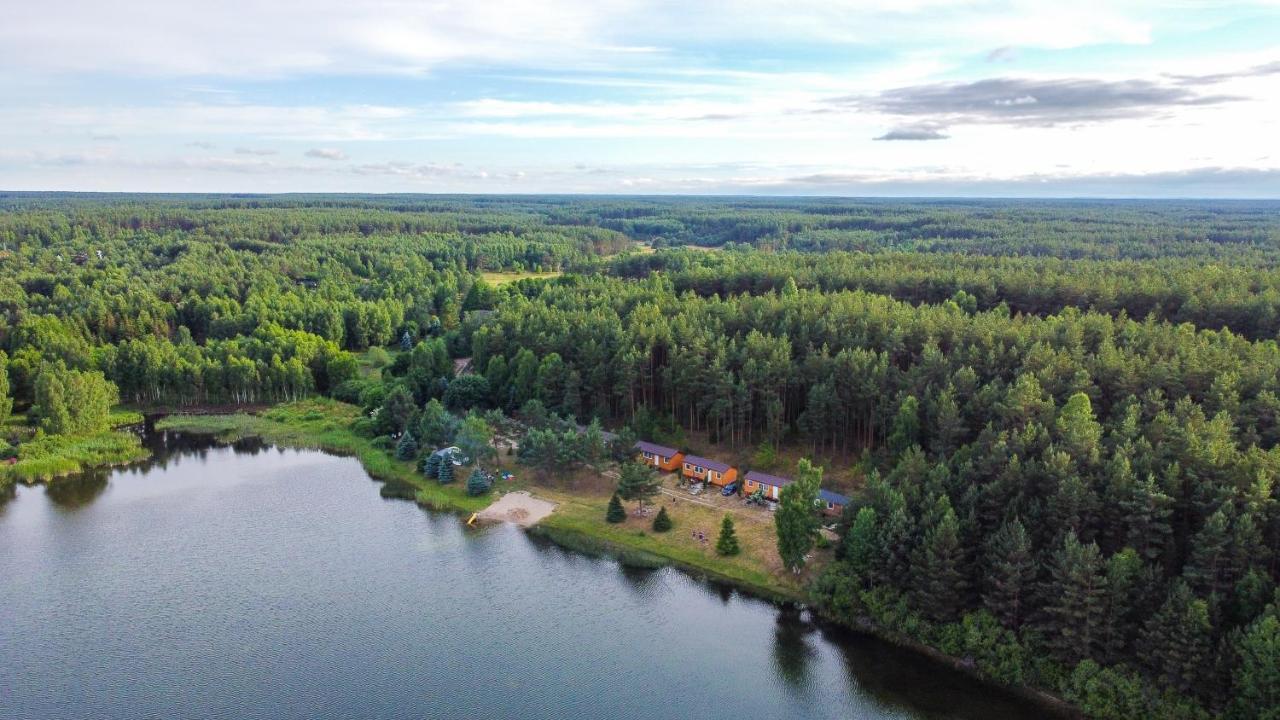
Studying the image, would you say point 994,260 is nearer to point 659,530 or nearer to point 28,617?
point 659,530

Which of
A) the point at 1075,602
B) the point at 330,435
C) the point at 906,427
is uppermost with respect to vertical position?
the point at 906,427

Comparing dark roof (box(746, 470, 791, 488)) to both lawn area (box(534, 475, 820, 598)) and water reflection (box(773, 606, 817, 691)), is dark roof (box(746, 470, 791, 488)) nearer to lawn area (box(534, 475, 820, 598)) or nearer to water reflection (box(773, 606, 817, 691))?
lawn area (box(534, 475, 820, 598))

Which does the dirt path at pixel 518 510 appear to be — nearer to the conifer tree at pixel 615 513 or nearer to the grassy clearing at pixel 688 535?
the grassy clearing at pixel 688 535

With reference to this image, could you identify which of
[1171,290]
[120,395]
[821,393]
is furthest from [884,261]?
[120,395]

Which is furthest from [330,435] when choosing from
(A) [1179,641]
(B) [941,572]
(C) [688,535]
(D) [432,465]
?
(A) [1179,641]

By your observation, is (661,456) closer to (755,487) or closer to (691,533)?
(755,487)

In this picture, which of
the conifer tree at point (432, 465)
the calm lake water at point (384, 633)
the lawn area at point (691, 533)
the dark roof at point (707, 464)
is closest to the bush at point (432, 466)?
the conifer tree at point (432, 465)
